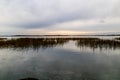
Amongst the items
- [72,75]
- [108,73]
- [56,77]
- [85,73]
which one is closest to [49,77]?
[56,77]

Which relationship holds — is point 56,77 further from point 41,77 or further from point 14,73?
point 14,73

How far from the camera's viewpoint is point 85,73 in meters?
15.7

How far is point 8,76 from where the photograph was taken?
48.4ft

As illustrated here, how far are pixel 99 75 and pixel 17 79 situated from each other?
21.0 ft

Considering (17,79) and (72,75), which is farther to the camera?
(72,75)

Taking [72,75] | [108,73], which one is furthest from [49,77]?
[108,73]

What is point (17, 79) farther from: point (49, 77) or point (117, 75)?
point (117, 75)

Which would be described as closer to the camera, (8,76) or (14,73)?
(8,76)

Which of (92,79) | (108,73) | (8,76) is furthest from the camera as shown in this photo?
(108,73)

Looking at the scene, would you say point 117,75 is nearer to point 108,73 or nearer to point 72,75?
point 108,73

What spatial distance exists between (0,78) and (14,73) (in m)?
1.86

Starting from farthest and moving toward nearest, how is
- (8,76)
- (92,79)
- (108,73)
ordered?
(108,73)
(8,76)
(92,79)

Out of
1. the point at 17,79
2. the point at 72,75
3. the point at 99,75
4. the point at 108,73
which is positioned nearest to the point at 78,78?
the point at 72,75

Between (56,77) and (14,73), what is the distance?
3857 mm
